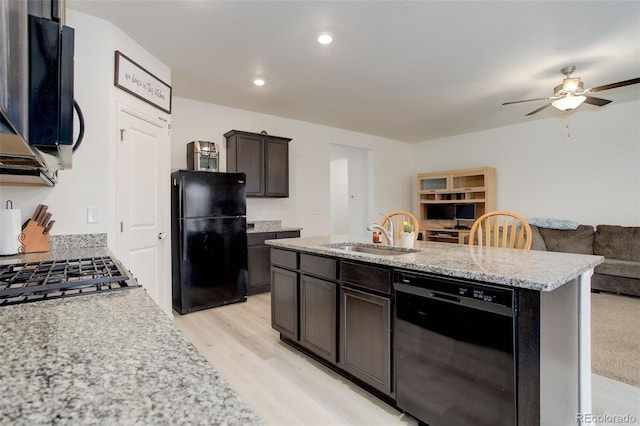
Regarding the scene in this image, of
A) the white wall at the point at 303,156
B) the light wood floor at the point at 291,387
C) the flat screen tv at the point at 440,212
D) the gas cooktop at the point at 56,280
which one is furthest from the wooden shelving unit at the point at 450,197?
the gas cooktop at the point at 56,280

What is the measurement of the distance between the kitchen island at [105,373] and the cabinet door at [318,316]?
1.51m

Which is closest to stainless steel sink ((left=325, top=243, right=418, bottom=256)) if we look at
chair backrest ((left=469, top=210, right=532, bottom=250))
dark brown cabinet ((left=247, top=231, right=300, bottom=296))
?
chair backrest ((left=469, top=210, right=532, bottom=250))

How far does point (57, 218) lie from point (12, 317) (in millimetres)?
1732

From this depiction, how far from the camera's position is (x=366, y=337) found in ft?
6.51

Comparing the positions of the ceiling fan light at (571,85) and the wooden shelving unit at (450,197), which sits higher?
the ceiling fan light at (571,85)

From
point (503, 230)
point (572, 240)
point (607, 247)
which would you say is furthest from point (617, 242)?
point (503, 230)

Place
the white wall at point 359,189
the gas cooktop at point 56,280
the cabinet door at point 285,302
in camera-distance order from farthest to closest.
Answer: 1. the white wall at point 359,189
2. the cabinet door at point 285,302
3. the gas cooktop at point 56,280

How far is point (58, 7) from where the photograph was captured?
1.01 m

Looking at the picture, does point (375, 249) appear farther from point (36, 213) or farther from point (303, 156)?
point (303, 156)

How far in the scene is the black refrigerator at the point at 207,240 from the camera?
351 centimetres

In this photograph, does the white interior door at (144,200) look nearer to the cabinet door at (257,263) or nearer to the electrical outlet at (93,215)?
the electrical outlet at (93,215)

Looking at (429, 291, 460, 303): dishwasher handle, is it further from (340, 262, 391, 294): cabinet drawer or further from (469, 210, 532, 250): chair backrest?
(469, 210, 532, 250): chair backrest

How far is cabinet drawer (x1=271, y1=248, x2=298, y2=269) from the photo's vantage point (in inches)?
102

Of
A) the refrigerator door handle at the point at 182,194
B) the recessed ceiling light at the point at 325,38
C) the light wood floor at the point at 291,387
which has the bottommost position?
the light wood floor at the point at 291,387
